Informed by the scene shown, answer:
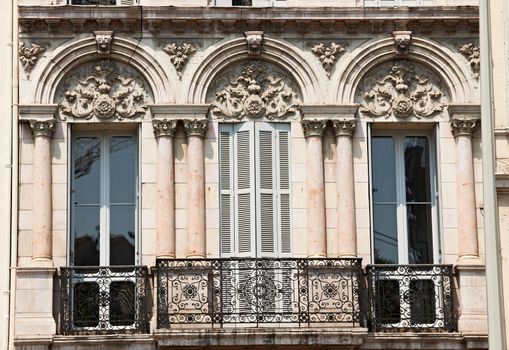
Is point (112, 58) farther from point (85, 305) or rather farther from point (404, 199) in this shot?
point (404, 199)

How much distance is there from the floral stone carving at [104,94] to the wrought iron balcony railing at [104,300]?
2406mm

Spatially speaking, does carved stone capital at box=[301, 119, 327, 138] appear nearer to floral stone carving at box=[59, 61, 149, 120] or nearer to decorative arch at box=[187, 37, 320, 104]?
decorative arch at box=[187, 37, 320, 104]

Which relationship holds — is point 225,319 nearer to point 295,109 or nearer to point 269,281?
point 269,281

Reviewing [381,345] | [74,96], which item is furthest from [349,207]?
[74,96]

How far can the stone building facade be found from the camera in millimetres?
25859

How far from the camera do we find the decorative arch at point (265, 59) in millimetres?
26719

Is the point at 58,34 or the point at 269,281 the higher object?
the point at 58,34

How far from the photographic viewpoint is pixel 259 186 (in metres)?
26.5

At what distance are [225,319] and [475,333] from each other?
3689 millimetres

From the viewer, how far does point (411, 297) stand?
26141mm

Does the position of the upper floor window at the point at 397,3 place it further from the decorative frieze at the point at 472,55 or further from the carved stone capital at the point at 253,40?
the carved stone capital at the point at 253,40

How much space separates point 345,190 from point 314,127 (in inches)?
42.4

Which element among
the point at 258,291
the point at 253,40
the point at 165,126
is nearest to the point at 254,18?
the point at 253,40

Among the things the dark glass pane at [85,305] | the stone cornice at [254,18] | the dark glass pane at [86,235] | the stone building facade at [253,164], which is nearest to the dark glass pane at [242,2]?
the stone building facade at [253,164]
